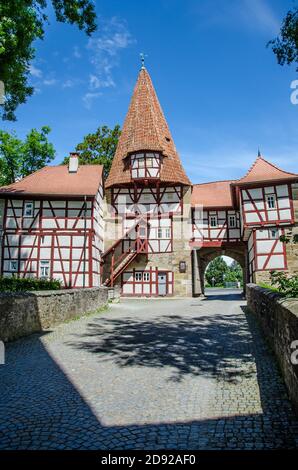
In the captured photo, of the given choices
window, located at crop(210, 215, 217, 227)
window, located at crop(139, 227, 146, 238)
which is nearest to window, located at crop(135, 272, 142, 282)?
window, located at crop(139, 227, 146, 238)

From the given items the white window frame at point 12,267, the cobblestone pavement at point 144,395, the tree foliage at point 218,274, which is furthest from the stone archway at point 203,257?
the tree foliage at point 218,274

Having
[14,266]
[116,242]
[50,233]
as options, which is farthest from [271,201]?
[14,266]

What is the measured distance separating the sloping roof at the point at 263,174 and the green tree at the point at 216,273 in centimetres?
4774

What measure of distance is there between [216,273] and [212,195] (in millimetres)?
44455

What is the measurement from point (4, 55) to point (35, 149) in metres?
20.2

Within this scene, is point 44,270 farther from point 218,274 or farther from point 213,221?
point 218,274

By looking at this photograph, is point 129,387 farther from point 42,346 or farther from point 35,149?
point 35,149

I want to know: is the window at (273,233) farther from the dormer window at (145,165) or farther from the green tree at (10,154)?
the green tree at (10,154)

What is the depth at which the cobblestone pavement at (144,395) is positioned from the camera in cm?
340

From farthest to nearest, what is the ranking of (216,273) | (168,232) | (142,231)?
(216,273), (142,231), (168,232)

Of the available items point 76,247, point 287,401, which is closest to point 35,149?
point 76,247

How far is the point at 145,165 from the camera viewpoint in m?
25.7
